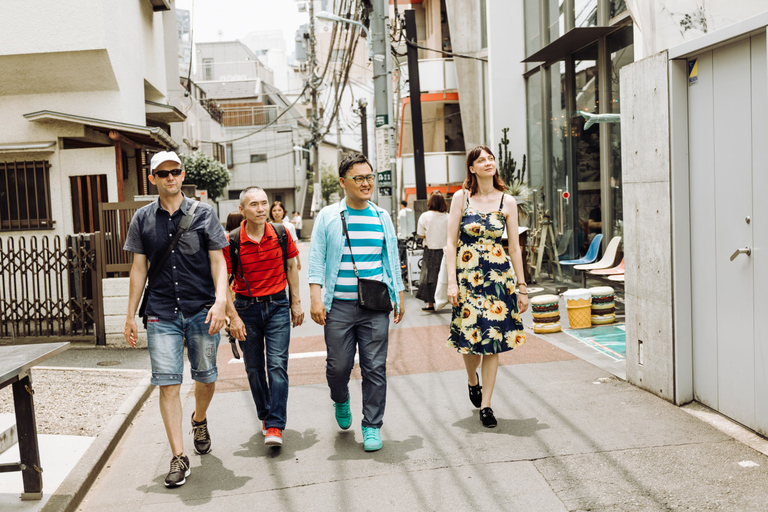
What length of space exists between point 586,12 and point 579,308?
575cm

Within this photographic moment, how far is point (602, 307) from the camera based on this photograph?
30.9ft

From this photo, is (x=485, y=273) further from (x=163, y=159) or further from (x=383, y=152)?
(x=383, y=152)

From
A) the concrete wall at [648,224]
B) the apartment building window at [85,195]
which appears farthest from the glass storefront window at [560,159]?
the apartment building window at [85,195]

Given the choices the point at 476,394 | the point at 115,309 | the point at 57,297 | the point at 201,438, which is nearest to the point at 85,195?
the point at 57,297

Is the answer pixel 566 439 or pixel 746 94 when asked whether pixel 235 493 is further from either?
pixel 746 94

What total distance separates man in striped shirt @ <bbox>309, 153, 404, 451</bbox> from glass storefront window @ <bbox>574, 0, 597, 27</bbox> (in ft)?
27.7

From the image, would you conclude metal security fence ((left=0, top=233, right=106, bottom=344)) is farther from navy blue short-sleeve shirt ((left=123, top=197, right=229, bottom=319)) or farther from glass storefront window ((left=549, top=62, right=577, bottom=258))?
glass storefront window ((left=549, top=62, right=577, bottom=258))

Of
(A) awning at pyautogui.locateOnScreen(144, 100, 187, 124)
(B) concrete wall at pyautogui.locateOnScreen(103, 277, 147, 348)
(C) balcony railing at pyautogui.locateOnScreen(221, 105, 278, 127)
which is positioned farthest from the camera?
(C) balcony railing at pyautogui.locateOnScreen(221, 105, 278, 127)

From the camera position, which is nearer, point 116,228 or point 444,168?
point 116,228

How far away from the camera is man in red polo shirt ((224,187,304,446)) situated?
17.3 ft

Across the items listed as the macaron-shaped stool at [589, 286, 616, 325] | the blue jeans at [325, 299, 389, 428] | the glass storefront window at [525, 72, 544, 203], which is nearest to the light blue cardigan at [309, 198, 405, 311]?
the blue jeans at [325, 299, 389, 428]

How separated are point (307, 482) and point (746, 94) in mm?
3679

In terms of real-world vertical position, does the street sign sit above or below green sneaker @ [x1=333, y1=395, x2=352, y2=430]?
above

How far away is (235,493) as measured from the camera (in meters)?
4.46
